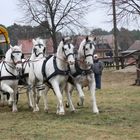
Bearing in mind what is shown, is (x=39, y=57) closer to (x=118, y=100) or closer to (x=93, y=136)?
(x=118, y=100)

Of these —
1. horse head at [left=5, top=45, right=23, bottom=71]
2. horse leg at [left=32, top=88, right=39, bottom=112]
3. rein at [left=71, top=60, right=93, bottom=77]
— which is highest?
horse head at [left=5, top=45, right=23, bottom=71]

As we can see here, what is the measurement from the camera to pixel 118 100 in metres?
16.6

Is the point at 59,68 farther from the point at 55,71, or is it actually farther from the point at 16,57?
the point at 16,57

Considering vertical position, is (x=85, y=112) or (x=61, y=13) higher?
(x=61, y=13)

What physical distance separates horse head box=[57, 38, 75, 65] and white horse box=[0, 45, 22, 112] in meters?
1.64

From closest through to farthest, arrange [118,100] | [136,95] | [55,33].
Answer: [118,100] → [136,95] → [55,33]

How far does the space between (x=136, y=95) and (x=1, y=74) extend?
625 cm

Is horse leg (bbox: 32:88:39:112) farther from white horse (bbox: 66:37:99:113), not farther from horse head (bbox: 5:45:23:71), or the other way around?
white horse (bbox: 66:37:99:113)

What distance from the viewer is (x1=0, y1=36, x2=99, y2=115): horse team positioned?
12289 millimetres

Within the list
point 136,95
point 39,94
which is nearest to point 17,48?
point 39,94

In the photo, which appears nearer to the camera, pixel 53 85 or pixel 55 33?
pixel 53 85

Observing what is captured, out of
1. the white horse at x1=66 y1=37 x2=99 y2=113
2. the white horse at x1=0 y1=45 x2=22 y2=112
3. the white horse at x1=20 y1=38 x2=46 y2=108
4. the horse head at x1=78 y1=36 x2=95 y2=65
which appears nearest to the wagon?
the white horse at x1=20 y1=38 x2=46 y2=108

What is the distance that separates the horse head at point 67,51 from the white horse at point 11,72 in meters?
1.64

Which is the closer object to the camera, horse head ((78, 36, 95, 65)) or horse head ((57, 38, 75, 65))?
horse head ((57, 38, 75, 65))
